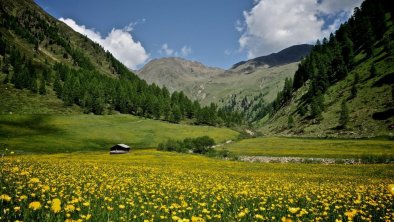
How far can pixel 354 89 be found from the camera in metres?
131

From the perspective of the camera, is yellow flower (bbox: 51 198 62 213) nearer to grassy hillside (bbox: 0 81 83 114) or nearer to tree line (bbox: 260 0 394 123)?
tree line (bbox: 260 0 394 123)

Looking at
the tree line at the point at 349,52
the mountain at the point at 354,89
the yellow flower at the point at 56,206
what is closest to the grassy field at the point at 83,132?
the mountain at the point at 354,89

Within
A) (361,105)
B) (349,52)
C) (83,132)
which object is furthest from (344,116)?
(83,132)

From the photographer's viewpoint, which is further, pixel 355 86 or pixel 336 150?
pixel 355 86

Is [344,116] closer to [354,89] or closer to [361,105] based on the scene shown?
[361,105]

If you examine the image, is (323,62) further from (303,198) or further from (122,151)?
(303,198)

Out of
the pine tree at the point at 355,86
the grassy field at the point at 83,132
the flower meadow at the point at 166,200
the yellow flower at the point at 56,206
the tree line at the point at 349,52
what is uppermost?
the tree line at the point at 349,52

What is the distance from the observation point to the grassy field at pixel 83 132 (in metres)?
83.2

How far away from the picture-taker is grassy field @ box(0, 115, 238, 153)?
3276 inches

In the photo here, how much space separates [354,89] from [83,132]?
381 feet

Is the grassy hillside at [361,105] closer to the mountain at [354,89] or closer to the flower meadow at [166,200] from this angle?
the mountain at [354,89]

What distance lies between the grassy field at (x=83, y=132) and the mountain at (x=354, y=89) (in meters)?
43.8

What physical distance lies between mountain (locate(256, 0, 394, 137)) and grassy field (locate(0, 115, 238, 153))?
4381cm

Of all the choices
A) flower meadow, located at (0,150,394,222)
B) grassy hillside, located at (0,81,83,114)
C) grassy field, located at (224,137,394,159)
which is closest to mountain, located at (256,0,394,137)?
grassy field, located at (224,137,394,159)
